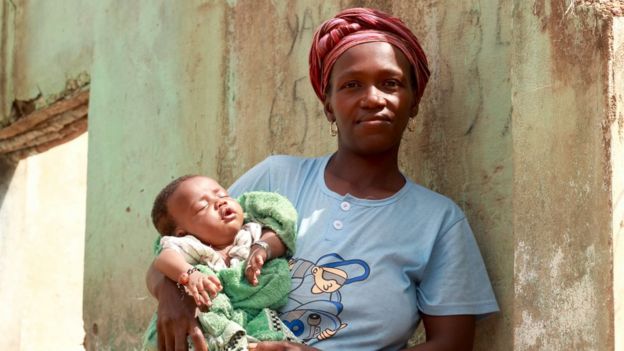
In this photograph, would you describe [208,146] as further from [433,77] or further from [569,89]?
[569,89]

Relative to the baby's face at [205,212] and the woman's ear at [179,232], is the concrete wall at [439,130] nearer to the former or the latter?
the baby's face at [205,212]

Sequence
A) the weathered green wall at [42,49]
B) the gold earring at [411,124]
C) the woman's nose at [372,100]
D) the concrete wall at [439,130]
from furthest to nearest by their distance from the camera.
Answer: the weathered green wall at [42,49] → the gold earring at [411,124] → the woman's nose at [372,100] → the concrete wall at [439,130]

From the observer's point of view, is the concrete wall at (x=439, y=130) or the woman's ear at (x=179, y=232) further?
the woman's ear at (x=179, y=232)

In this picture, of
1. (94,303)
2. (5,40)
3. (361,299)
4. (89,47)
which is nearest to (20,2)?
(5,40)

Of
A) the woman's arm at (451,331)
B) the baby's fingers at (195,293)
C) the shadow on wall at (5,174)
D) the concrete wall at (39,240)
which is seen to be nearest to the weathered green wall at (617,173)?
the woman's arm at (451,331)

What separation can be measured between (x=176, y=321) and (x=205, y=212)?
334mm

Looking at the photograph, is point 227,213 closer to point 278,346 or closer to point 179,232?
point 179,232

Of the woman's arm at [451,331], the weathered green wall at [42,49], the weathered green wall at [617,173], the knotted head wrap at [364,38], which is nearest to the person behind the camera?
the weathered green wall at [617,173]

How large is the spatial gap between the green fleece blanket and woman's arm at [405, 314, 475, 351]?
399mm

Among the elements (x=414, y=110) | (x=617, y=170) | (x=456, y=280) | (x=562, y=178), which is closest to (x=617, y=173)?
(x=617, y=170)

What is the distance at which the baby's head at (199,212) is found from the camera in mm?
3504

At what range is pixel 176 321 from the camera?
3385mm

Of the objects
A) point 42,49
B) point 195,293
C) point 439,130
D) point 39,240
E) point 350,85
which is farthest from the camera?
point 39,240

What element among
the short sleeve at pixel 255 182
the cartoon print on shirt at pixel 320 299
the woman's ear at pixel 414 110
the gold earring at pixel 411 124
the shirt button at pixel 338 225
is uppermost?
the woman's ear at pixel 414 110
